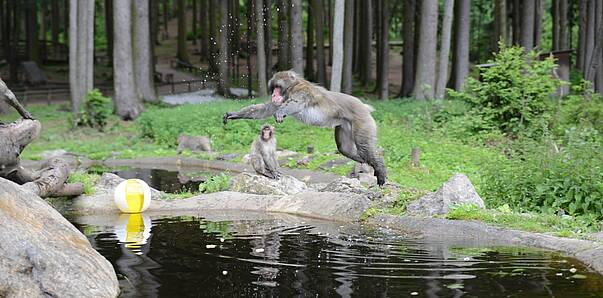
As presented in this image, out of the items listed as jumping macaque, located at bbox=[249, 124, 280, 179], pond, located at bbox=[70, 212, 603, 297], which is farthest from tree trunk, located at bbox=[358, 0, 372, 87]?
pond, located at bbox=[70, 212, 603, 297]

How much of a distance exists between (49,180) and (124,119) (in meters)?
17.3

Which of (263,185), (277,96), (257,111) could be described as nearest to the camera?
(257,111)

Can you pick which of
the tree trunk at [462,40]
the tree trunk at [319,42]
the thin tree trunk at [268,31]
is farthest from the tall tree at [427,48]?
the thin tree trunk at [268,31]

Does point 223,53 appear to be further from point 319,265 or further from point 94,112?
point 319,265

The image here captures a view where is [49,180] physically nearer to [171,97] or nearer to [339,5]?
[339,5]

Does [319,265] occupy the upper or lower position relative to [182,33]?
lower

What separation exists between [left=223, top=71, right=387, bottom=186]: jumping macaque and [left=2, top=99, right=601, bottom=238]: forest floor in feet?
7.32

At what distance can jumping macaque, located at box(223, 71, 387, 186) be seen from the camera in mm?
11797

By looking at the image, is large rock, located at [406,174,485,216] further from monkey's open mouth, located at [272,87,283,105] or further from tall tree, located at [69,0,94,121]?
tall tree, located at [69,0,94,121]

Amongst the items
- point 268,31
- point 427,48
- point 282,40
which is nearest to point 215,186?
point 427,48

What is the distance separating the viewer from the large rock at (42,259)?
7.46 meters

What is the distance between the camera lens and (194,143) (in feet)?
78.5

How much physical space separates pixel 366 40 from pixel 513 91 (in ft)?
53.3

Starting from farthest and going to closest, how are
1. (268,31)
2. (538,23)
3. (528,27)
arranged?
Answer: (538,23), (268,31), (528,27)
